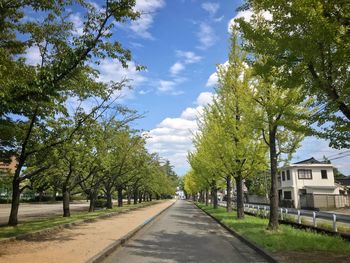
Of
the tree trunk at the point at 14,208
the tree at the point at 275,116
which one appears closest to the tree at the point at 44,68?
the tree trunk at the point at 14,208

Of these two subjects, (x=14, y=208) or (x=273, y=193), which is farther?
(x=14, y=208)

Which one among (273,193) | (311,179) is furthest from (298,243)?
(311,179)

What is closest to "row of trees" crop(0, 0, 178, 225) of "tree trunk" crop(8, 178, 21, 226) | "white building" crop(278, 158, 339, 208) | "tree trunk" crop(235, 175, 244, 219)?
"tree trunk" crop(8, 178, 21, 226)

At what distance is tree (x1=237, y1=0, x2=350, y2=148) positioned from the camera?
28.6ft

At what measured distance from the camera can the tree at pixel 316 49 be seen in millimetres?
8711

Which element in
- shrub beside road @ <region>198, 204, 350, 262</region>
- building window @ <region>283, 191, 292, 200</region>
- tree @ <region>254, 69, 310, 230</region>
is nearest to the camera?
shrub beside road @ <region>198, 204, 350, 262</region>

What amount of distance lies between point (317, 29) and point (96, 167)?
826 inches

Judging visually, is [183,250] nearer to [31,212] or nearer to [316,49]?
[316,49]

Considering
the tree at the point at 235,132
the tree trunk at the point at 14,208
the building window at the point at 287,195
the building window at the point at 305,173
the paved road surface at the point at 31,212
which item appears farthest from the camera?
the building window at the point at 287,195

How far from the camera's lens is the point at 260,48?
34.3ft

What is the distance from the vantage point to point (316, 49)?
8945mm

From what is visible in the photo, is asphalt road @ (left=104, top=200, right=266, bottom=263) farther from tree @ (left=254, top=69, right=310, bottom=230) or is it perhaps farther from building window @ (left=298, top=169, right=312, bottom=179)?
building window @ (left=298, top=169, right=312, bottom=179)

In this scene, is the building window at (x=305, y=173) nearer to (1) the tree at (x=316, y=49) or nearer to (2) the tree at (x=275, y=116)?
(2) the tree at (x=275, y=116)

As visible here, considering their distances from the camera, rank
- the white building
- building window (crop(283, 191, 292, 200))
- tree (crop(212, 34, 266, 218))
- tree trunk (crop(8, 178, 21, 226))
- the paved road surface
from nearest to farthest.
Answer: tree trunk (crop(8, 178, 21, 226)) → tree (crop(212, 34, 266, 218)) → the paved road surface → the white building → building window (crop(283, 191, 292, 200))
